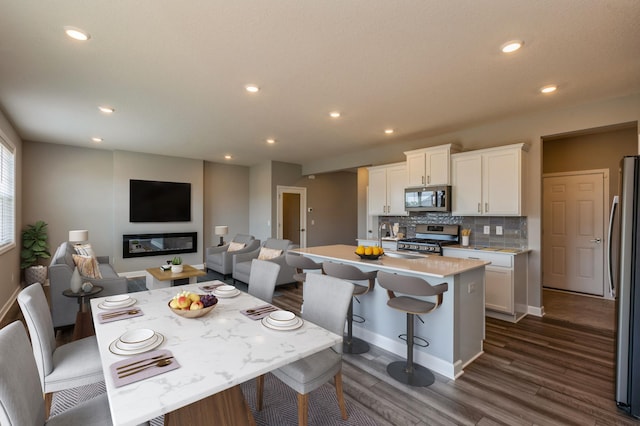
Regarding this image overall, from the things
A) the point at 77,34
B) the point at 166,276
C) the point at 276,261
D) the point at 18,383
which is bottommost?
the point at 166,276

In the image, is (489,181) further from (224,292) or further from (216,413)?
(216,413)

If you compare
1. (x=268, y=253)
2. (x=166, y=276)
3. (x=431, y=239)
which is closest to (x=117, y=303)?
(x=166, y=276)

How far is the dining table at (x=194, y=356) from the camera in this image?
1.12 meters

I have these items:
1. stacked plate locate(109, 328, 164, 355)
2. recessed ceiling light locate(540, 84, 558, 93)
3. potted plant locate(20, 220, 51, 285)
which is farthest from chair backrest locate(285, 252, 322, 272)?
potted plant locate(20, 220, 51, 285)

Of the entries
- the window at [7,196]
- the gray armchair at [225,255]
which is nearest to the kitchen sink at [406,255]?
the gray armchair at [225,255]

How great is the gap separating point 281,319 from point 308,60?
84.5 inches

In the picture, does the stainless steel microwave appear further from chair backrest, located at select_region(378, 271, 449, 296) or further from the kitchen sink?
chair backrest, located at select_region(378, 271, 449, 296)

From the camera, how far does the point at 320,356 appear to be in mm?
1934

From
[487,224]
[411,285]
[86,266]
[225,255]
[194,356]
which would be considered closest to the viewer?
[194,356]

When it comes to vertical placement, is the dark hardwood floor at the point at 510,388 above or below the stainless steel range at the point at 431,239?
below

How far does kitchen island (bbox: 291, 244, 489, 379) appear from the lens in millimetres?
2598

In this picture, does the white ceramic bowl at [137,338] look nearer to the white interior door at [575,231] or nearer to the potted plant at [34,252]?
the potted plant at [34,252]

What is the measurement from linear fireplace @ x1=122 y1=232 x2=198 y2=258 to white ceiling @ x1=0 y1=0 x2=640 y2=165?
107 inches

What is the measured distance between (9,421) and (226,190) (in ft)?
24.0
